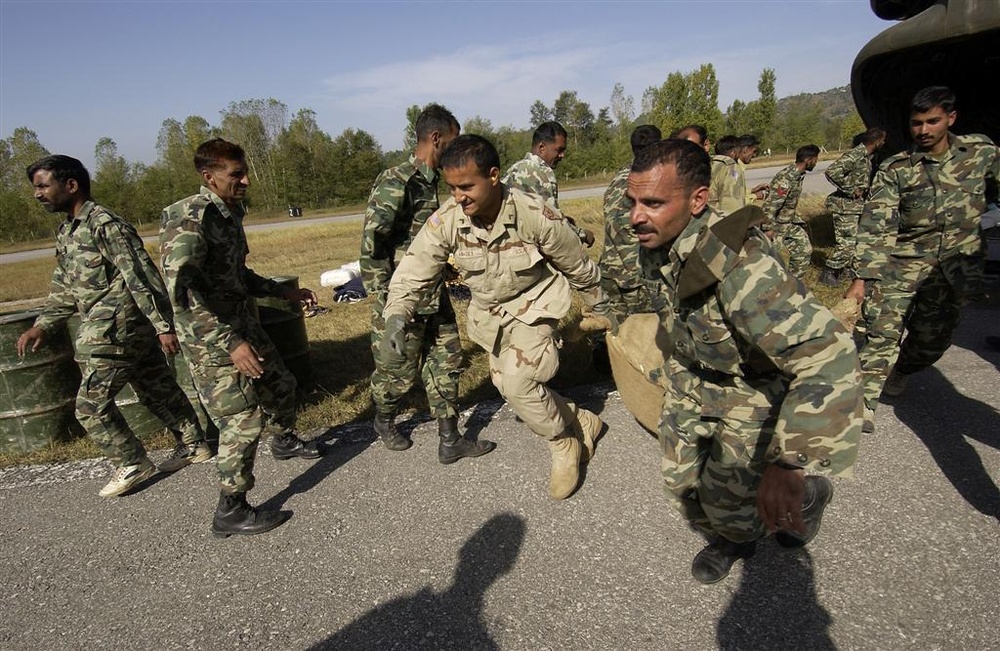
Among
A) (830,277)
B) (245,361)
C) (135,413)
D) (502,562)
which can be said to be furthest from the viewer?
(830,277)

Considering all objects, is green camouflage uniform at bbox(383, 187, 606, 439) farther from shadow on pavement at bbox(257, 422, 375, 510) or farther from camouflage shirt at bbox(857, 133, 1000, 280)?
camouflage shirt at bbox(857, 133, 1000, 280)

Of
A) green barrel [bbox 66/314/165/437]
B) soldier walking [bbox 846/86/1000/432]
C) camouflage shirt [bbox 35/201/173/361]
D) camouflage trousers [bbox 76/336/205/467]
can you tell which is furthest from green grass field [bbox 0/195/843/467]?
soldier walking [bbox 846/86/1000/432]

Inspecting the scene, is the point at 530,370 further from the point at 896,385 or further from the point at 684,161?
the point at 896,385

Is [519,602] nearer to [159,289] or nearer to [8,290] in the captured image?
[159,289]

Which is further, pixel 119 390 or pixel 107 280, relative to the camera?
pixel 119 390

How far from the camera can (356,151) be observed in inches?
1911

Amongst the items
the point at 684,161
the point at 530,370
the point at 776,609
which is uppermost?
the point at 684,161

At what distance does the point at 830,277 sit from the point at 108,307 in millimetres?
7940

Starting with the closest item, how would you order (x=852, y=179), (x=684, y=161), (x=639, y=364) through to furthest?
(x=684, y=161) < (x=639, y=364) < (x=852, y=179)

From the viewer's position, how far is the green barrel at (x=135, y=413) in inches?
175

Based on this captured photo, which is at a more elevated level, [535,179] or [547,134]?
[547,134]

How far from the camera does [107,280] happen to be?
11.9 ft

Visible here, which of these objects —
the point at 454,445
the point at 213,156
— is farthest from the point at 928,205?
the point at 213,156

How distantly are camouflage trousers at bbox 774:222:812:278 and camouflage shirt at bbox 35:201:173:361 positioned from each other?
7.50m
